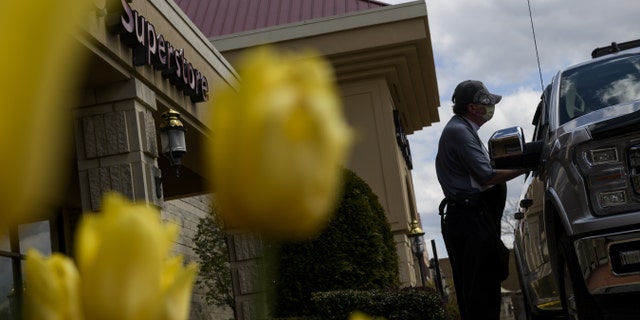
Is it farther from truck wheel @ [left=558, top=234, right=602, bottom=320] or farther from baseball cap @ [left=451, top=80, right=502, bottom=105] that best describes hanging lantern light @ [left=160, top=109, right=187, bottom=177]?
truck wheel @ [left=558, top=234, right=602, bottom=320]

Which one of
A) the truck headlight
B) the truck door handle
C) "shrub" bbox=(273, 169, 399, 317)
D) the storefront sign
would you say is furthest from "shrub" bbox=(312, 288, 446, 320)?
the truck headlight

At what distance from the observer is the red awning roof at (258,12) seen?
68.8 feet

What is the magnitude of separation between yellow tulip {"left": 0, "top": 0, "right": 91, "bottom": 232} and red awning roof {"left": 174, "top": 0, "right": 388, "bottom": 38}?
66.3ft

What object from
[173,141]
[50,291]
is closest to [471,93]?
[173,141]

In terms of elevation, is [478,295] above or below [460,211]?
below

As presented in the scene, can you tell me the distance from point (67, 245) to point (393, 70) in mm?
9076

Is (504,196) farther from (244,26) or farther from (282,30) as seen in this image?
(244,26)

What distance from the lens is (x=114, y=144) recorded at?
8711 millimetres

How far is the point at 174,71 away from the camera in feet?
30.8

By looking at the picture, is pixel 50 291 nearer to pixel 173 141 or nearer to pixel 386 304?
pixel 173 141

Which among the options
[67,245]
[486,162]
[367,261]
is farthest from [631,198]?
[67,245]

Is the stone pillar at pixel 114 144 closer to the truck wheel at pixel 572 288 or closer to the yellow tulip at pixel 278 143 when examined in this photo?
the truck wheel at pixel 572 288

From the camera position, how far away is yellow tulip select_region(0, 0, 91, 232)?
27cm

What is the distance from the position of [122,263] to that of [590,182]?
14.5ft
